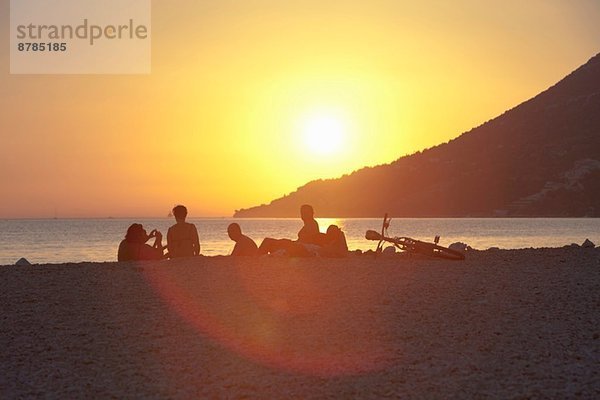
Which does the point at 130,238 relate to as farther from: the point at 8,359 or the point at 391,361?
the point at 391,361

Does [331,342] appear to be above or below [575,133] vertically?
below

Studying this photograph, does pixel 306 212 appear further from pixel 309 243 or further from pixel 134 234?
pixel 134 234

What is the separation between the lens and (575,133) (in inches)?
7239

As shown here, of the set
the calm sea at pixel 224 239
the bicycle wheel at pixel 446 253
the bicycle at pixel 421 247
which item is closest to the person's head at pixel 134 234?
the bicycle at pixel 421 247

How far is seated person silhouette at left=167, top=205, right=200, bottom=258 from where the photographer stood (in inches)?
753

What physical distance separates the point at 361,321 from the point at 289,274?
185 inches

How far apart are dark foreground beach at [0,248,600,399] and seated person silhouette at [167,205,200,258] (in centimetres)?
362

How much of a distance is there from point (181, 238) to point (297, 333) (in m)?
9.90

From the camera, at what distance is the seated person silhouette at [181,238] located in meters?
19.1

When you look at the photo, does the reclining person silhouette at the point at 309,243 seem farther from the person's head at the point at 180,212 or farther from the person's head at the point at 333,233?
the person's head at the point at 180,212

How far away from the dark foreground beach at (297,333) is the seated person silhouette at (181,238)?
143 inches

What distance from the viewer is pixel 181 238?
1911 centimetres

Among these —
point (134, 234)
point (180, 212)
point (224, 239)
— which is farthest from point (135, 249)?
point (224, 239)

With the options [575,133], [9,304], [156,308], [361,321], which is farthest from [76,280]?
[575,133]
